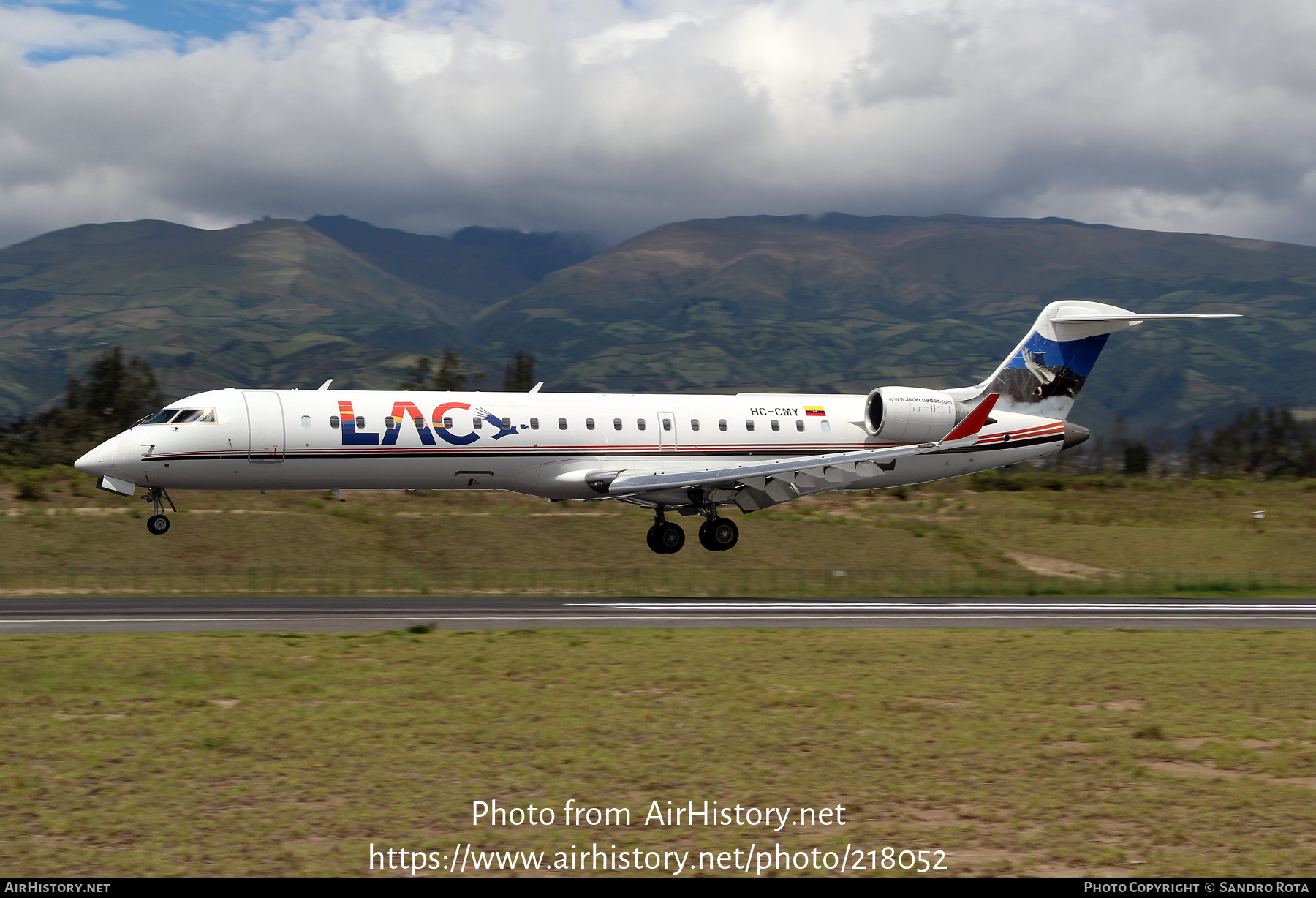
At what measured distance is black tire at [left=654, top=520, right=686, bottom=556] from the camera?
36.8 m

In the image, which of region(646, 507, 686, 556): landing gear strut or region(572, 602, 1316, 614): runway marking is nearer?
region(572, 602, 1316, 614): runway marking

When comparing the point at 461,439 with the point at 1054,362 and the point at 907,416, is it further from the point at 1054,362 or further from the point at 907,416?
the point at 1054,362

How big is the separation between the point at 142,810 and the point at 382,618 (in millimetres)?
14233

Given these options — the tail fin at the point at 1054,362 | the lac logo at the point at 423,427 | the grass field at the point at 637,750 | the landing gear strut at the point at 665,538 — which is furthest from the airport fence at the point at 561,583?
the grass field at the point at 637,750

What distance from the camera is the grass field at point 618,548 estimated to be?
3716 cm

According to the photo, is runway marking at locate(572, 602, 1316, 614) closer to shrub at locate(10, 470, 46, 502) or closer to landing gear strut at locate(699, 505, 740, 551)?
landing gear strut at locate(699, 505, 740, 551)

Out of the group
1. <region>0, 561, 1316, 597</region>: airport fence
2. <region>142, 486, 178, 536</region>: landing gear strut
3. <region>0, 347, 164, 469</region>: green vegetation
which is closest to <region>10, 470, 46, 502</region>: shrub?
<region>0, 347, 164, 469</region>: green vegetation

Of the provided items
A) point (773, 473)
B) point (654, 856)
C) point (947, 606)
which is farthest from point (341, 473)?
point (654, 856)

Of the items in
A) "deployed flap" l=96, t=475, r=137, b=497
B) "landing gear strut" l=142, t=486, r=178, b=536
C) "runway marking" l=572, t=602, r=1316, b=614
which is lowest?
"runway marking" l=572, t=602, r=1316, b=614

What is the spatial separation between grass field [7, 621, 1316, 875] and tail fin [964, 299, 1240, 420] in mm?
19720

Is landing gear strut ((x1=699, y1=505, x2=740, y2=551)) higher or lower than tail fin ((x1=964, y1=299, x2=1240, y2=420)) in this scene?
lower

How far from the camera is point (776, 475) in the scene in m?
34.3

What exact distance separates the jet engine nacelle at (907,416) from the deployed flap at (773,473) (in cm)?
157

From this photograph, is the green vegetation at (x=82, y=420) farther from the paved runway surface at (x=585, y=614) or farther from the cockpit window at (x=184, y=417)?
the paved runway surface at (x=585, y=614)
